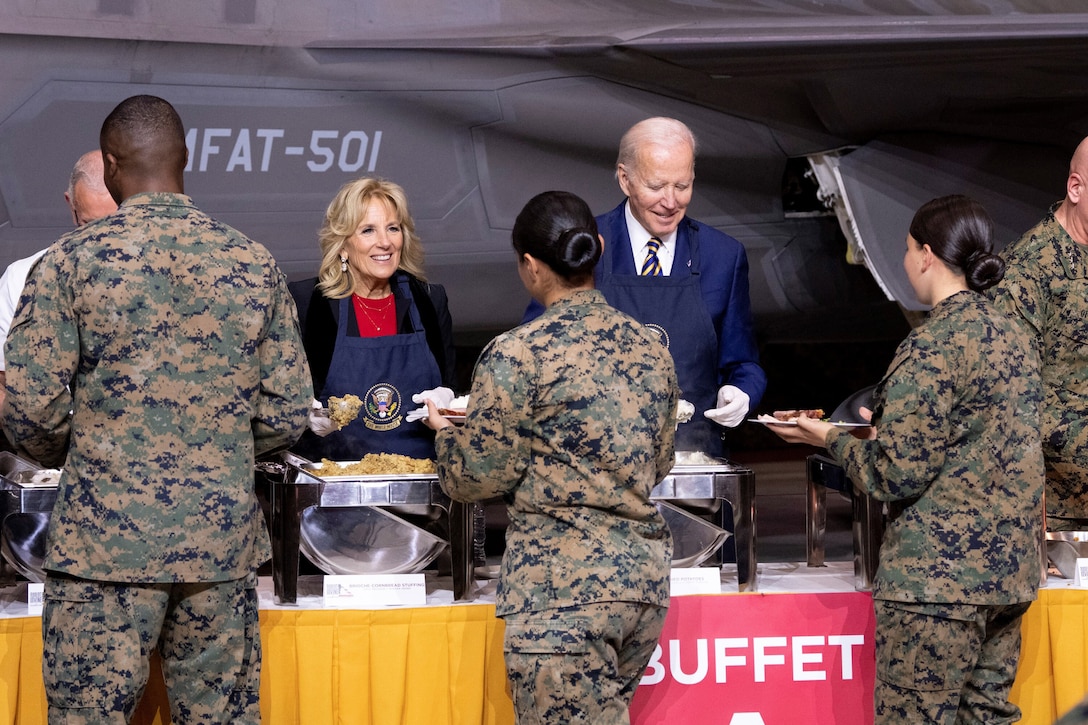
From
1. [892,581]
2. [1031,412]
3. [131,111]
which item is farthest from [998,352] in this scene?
[131,111]

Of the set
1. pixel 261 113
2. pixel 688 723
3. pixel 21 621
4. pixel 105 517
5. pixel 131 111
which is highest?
pixel 261 113

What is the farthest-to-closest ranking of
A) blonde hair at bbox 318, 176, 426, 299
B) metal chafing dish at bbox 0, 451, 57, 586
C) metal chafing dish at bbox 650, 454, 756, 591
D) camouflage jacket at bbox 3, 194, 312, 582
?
blonde hair at bbox 318, 176, 426, 299 → metal chafing dish at bbox 650, 454, 756, 591 → metal chafing dish at bbox 0, 451, 57, 586 → camouflage jacket at bbox 3, 194, 312, 582

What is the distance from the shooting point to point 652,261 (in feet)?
8.59

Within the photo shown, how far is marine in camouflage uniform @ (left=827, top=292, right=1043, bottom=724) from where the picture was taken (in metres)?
1.89

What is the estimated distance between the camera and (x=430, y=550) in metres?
2.15

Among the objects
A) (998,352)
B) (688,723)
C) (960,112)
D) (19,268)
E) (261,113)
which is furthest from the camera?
(960,112)

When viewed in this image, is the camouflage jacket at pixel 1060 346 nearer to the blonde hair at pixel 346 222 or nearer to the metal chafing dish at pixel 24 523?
the blonde hair at pixel 346 222

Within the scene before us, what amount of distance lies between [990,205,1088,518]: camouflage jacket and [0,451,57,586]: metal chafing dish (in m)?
1.84

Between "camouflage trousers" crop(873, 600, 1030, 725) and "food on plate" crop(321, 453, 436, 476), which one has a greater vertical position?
"food on plate" crop(321, 453, 436, 476)

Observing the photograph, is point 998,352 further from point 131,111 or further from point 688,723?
point 131,111

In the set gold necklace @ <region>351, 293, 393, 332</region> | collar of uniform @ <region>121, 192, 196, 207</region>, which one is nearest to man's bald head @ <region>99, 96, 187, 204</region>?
collar of uniform @ <region>121, 192, 196, 207</region>

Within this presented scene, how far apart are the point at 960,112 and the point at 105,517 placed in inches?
139

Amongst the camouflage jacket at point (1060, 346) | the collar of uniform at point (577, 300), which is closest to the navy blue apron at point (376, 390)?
the collar of uniform at point (577, 300)

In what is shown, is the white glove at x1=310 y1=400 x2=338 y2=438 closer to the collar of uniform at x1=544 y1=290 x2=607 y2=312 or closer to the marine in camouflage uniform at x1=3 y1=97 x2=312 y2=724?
the marine in camouflage uniform at x1=3 y1=97 x2=312 y2=724
